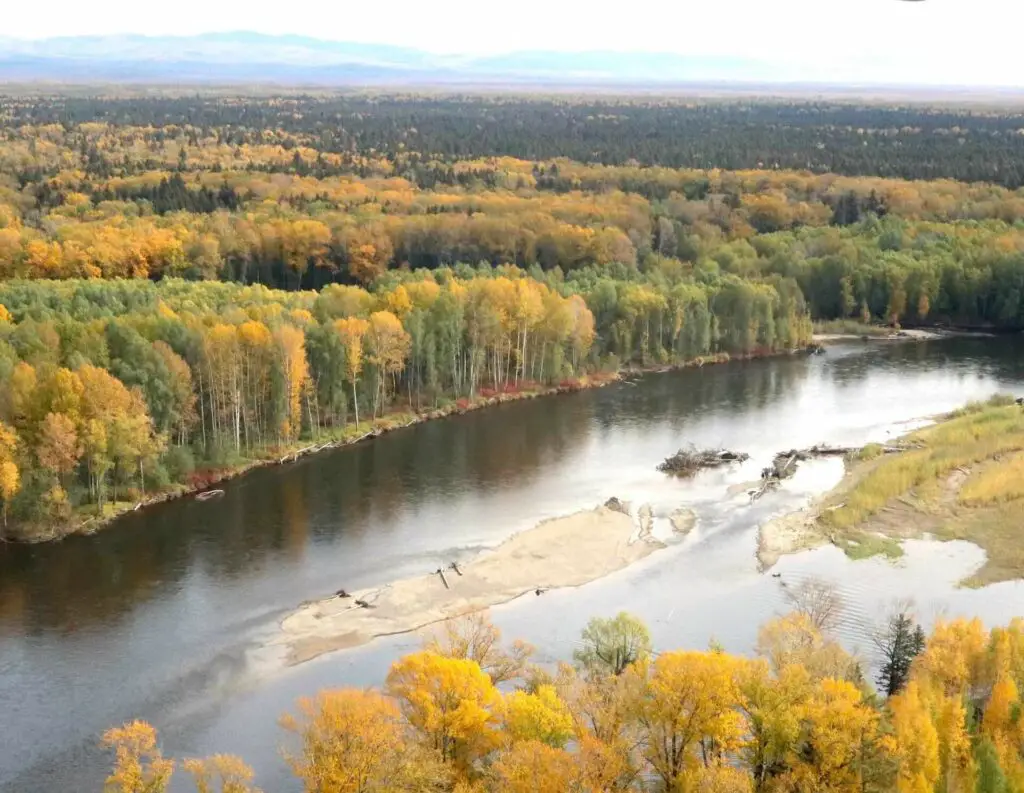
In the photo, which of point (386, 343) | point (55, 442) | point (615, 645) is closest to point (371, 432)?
point (386, 343)

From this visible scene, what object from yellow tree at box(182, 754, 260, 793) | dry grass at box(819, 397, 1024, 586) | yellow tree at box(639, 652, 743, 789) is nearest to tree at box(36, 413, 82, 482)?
yellow tree at box(182, 754, 260, 793)

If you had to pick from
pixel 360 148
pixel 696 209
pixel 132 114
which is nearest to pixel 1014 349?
pixel 696 209

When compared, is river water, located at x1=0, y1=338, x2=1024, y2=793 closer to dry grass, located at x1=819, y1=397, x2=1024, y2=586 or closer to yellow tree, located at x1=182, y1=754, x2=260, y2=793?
dry grass, located at x1=819, y1=397, x2=1024, y2=586

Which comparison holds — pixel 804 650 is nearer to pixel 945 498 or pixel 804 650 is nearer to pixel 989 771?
pixel 989 771

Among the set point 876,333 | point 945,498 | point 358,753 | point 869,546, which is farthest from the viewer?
point 876,333

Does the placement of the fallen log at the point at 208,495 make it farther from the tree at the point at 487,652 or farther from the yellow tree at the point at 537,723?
the yellow tree at the point at 537,723

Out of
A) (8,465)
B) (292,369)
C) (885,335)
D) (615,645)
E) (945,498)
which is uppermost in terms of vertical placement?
(292,369)

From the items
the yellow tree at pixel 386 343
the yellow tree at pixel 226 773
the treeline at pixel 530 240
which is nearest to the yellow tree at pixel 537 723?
the yellow tree at pixel 226 773
